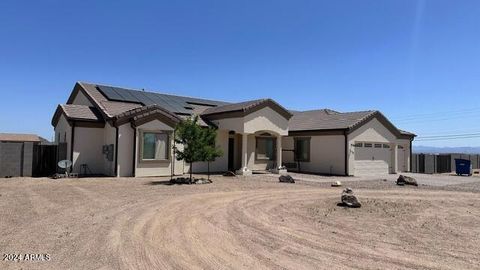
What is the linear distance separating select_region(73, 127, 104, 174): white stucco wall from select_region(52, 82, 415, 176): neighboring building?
53 millimetres

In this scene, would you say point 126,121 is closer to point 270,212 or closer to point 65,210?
point 65,210

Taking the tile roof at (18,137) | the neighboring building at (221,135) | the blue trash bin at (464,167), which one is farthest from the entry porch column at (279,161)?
the tile roof at (18,137)

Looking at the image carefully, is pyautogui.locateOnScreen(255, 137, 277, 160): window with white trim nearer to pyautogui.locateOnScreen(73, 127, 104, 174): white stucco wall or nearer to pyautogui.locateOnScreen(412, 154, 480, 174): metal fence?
pyautogui.locateOnScreen(73, 127, 104, 174): white stucco wall

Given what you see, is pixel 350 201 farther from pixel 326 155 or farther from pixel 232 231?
pixel 326 155

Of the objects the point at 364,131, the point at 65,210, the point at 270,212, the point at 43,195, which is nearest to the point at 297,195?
the point at 270,212

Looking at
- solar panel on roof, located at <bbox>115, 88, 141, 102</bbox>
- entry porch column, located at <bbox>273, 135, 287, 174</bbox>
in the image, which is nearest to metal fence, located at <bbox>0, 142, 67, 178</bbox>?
solar panel on roof, located at <bbox>115, 88, 141, 102</bbox>

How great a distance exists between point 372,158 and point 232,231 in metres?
21.6

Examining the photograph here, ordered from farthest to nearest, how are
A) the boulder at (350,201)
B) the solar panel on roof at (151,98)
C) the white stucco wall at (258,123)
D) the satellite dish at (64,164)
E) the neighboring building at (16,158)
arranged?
the solar panel on roof at (151,98), the white stucco wall at (258,123), the satellite dish at (64,164), the neighboring building at (16,158), the boulder at (350,201)

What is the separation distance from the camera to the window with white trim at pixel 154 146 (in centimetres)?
2030

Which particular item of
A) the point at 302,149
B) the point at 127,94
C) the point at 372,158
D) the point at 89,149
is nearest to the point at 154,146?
the point at 89,149

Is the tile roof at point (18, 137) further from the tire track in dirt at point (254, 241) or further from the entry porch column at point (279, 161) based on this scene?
the tire track in dirt at point (254, 241)

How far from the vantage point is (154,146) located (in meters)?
20.7

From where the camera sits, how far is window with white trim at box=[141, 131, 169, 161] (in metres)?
20.3

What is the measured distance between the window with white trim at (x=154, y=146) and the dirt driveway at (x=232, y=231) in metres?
6.61
